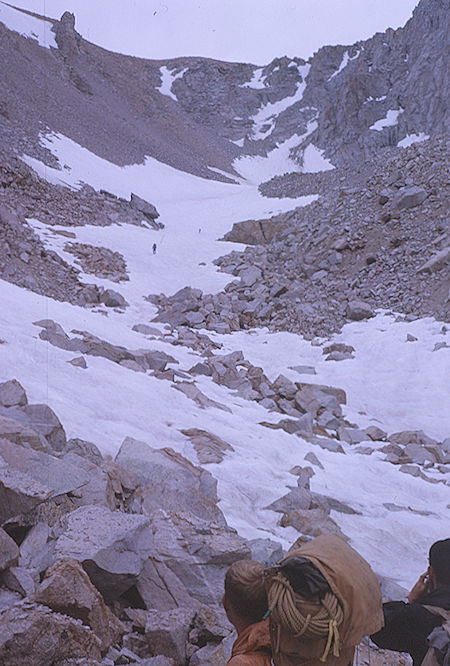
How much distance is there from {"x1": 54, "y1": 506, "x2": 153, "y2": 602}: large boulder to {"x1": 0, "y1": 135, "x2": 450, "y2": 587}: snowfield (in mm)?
1813

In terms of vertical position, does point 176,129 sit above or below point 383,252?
above

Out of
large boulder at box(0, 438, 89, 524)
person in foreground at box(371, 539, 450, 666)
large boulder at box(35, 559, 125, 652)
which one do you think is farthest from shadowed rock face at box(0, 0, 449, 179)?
person in foreground at box(371, 539, 450, 666)

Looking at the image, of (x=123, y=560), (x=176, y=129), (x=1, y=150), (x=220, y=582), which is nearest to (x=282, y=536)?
(x=220, y=582)

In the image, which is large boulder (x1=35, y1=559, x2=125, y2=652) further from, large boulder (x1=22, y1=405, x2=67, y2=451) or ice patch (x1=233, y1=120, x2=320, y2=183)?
ice patch (x1=233, y1=120, x2=320, y2=183)

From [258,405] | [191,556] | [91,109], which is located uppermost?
[91,109]

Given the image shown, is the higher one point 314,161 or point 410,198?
point 314,161

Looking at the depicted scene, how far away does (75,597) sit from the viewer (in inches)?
99.0

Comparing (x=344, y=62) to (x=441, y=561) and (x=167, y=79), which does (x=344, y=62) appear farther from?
(x=441, y=561)

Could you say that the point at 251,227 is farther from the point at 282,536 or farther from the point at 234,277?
the point at 282,536

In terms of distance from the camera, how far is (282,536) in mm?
4996

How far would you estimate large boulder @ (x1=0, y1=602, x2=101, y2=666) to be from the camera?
2.14 meters

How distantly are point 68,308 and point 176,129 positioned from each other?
5481 cm

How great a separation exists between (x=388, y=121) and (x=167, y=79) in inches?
1721

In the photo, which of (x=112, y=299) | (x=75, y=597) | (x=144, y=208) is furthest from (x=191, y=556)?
Answer: (x=144, y=208)
